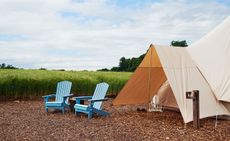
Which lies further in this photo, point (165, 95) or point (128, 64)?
point (128, 64)

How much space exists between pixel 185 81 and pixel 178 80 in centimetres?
20

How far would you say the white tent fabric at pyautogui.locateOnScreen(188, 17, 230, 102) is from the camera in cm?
832

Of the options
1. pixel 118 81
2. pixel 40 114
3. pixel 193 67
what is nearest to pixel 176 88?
pixel 193 67

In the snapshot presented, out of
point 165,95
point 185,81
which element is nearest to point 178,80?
point 185,81

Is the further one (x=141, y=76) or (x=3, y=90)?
(x=3, y=90)

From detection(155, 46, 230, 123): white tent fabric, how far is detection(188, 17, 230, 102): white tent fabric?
19 cm

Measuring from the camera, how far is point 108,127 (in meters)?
7.37

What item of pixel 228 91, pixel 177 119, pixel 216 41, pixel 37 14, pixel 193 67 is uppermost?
pixel 37 14

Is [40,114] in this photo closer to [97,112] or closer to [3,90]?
[97,112]

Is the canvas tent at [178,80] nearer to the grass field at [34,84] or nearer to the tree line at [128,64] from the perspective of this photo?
the grass field at [34,84]

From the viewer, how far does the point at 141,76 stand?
31.0 feet

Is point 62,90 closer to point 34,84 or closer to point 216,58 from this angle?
point 34,84

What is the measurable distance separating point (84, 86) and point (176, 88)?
779 cm

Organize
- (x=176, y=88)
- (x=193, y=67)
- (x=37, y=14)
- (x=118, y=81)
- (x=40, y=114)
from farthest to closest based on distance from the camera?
(x=118, y=81), (x=37, y=14), (x=40, y=114), (x=193, y=67), (x=176, y=88)
